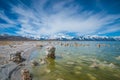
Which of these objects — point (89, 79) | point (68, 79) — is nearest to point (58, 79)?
point (68, 79)

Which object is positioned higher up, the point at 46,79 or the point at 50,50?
the point at 50,50

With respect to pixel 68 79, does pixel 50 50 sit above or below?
above

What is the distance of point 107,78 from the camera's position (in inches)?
600

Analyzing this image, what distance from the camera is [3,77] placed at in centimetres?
1346

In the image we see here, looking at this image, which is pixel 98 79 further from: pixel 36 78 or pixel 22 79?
pixel 22 79

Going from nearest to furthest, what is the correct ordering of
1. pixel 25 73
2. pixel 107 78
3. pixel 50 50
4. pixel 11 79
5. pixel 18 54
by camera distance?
1. pixel 11 79
2. pixel 25 73
3. pixel 107 78
4. pixel 18 54
5. pixel 50 50

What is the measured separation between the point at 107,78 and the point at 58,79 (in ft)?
21.0

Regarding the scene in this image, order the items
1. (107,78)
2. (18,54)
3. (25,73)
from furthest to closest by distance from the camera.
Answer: (18,54)
(107,78)
(25,73)

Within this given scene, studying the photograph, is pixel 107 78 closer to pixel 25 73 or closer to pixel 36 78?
pixel 36 78

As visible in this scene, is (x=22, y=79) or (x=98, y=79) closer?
(x=22, y=79)

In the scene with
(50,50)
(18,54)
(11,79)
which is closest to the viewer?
(11,79)

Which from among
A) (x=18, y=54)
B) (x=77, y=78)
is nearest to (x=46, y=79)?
(x=77, y=78)

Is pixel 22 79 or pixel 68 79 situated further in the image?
pixel 68 79

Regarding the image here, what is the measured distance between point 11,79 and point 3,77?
1.08 metres
